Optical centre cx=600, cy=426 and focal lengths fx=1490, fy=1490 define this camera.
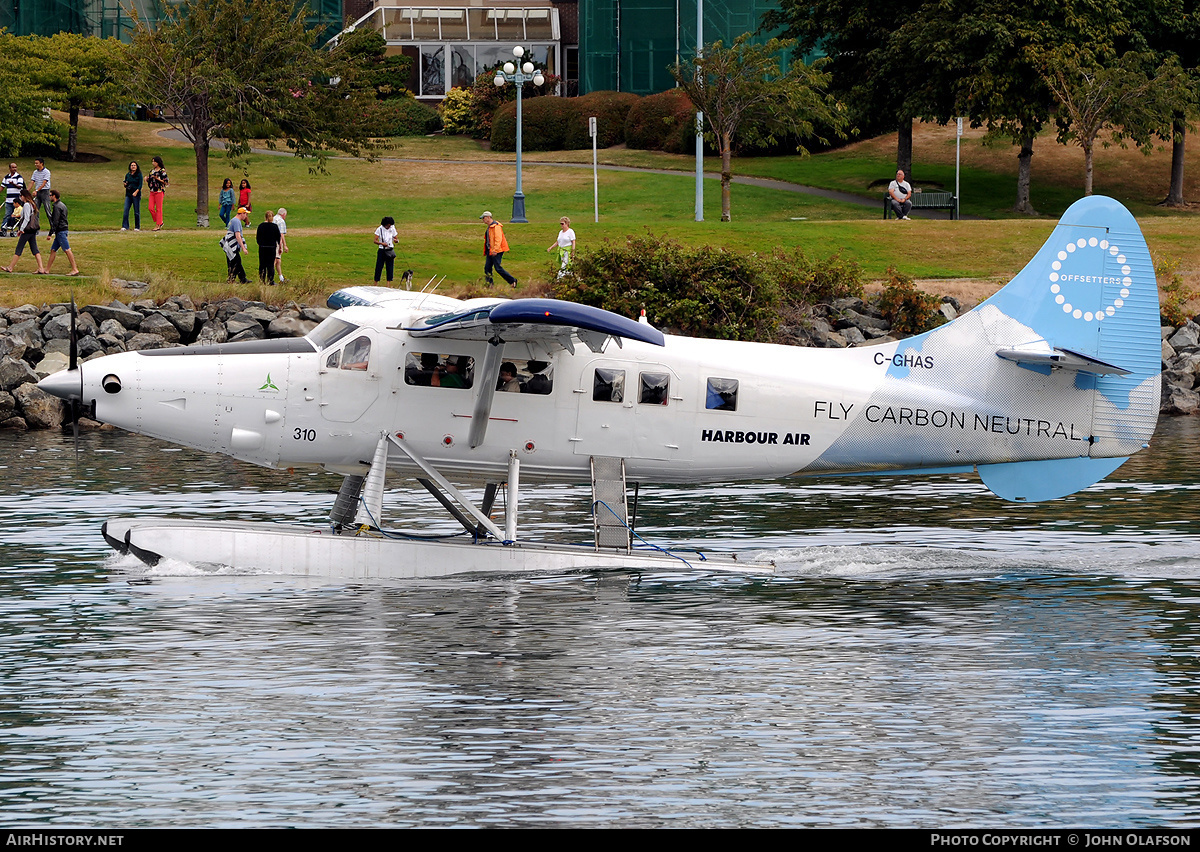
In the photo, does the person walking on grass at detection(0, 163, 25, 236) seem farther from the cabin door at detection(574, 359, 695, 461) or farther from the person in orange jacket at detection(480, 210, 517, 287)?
the cabin door at detection(574, 359, 695, 461)

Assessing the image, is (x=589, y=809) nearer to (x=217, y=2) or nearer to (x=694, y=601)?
(x=694, y=601)

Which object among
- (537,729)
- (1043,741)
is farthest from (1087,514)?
(537,729)

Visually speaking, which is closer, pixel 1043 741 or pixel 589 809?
pixel 589 809

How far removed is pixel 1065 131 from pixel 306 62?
1069 inches

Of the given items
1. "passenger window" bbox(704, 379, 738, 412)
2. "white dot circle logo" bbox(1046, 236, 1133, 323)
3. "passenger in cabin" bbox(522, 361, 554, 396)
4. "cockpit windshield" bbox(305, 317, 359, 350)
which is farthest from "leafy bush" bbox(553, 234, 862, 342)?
"cockpit windshield" bbox(305, 317, 359, 350)

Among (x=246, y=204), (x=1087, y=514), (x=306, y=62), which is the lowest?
(x=1087, y=514)

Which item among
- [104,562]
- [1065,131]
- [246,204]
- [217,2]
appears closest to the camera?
[104,562]

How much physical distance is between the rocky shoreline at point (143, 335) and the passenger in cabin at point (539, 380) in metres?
16.6

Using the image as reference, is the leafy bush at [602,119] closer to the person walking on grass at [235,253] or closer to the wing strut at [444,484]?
the person walking on grass at [235,253]

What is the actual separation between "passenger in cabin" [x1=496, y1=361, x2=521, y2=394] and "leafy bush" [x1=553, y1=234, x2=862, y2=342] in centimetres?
1760

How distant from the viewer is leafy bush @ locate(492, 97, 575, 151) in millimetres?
71062

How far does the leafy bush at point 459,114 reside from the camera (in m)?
77.2

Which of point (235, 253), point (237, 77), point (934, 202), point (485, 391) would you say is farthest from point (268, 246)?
point (934, 202)

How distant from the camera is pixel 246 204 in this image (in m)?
45.1
